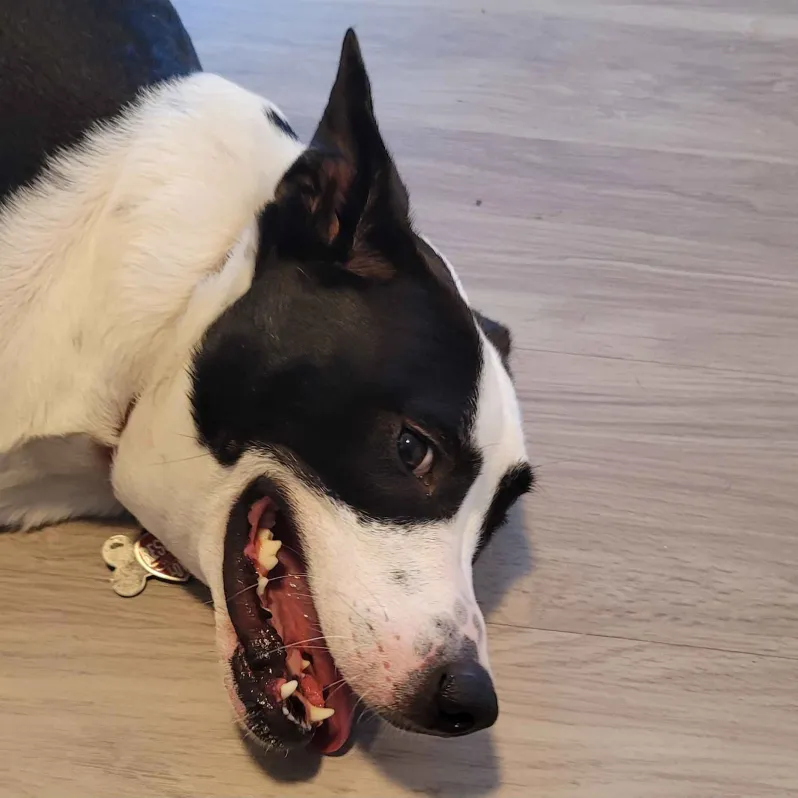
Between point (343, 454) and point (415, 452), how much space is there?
0.29ft

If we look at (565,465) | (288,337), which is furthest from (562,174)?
(288,337)

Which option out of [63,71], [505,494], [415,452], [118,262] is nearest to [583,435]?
[505,494]

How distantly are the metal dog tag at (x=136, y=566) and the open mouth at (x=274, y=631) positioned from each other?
10.3 inches

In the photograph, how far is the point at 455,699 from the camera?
116cm

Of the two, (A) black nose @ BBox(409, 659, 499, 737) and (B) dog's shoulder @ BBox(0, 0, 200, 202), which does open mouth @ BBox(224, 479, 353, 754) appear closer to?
(A) black nose @ BBox(409, 659, 499, 737)

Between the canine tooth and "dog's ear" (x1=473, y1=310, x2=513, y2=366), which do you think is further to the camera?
"dog's ear" (x1=473, y1=310, x2=513, y2=366)

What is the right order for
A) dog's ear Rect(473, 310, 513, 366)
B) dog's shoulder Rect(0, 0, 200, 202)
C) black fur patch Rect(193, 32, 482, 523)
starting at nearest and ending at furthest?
black fur patch Rect(193, 32, 482, 523), dog's shoulder Rect(0, 0, 200, 202), dog's ear Rect(473, 310, 513, 366)

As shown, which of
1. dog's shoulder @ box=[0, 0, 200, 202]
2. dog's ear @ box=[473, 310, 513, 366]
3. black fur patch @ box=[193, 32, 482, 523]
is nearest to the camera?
Answer: black fur patch @ box=[193, 32, 482, 523]

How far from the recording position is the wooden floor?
1.39 metres

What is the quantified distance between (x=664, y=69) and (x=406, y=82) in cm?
63

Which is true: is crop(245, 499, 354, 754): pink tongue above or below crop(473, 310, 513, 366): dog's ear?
below

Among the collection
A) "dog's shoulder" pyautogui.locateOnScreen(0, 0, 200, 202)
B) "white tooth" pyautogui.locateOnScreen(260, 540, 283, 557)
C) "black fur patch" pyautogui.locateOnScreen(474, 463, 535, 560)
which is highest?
"dog's shoulder" pyautogui.locateOnScreen(0, 0, 200, 202)

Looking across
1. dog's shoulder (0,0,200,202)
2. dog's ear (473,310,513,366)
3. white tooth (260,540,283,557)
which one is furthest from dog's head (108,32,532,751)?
dog's shoulder (0,0,200,202)

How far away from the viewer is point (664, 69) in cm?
230
